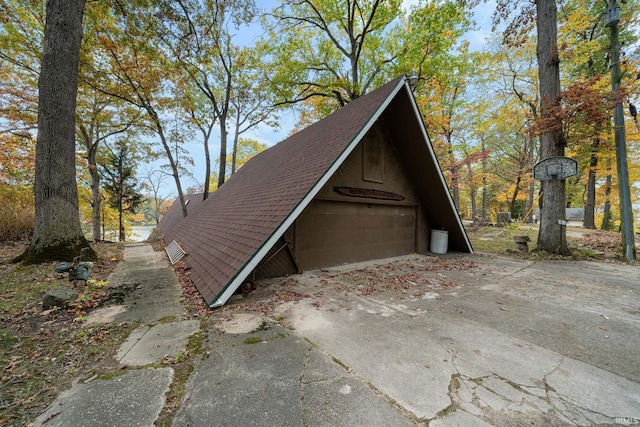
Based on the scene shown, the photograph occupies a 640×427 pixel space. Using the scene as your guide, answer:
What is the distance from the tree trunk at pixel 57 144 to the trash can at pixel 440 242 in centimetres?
1015

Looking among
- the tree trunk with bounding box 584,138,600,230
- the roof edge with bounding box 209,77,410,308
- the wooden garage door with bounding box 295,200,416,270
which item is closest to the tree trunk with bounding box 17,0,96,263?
the roof edge with bounding box 209,77,410,308

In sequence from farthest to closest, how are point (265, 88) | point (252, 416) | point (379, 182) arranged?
1. point (265, 88)
2. point (379, 182)
3. point (252, 416)

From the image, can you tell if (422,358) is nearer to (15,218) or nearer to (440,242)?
(440,242)

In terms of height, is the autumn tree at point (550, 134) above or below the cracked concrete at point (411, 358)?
above

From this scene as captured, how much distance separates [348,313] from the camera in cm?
359

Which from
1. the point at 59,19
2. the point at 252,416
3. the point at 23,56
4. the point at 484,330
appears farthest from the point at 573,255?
the point at 23,56

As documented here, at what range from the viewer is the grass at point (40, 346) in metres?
1.91

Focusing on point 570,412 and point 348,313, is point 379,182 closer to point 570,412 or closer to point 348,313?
point 348,313

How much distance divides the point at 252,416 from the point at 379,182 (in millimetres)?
6325

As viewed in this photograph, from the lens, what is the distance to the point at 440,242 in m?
8.51

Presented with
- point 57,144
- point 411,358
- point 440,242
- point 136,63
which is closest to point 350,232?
point 440,242

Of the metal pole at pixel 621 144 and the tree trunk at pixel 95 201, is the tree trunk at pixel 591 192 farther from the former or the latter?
the tree trunk at pixel 95 201

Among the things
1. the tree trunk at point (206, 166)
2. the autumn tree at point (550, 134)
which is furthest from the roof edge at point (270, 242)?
the tree trunk at point (206, 166)

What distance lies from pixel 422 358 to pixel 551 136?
8.92m
